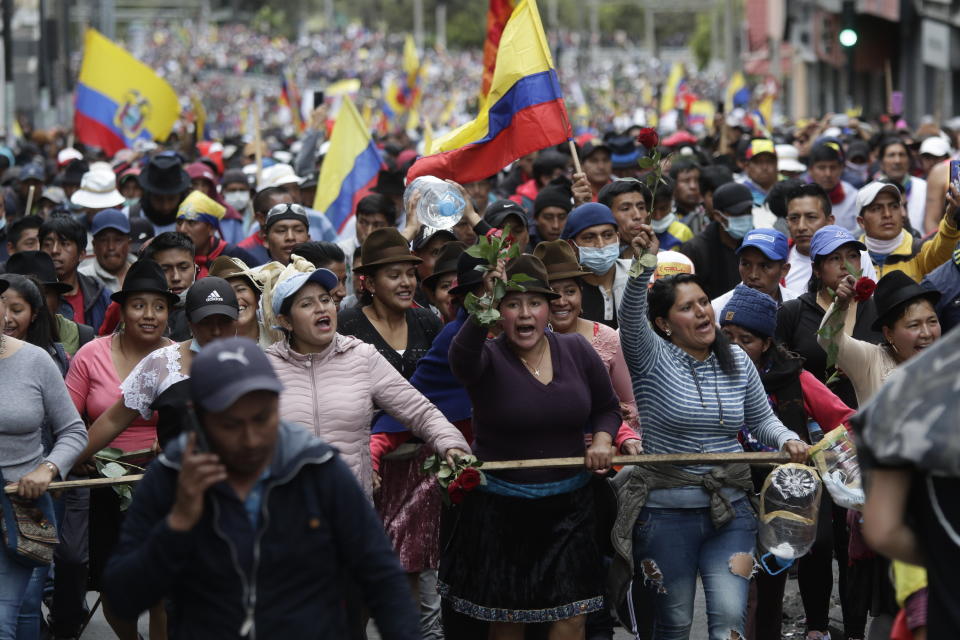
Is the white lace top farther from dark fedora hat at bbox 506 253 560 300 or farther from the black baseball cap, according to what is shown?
dark fedora hat at bbox 506 253 560 300

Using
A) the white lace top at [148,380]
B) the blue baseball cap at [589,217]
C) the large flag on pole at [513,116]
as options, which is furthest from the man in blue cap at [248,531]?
the large flag on pole at [513,116]

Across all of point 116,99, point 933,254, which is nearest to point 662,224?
point 933,254

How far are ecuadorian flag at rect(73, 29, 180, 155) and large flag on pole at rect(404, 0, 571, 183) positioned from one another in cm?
911

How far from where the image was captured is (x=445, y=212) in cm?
814

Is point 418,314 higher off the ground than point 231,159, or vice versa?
point 231,159

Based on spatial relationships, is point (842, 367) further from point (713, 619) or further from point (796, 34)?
point (796, 34)

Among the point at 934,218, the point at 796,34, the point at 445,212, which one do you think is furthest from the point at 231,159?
the point at 796,34

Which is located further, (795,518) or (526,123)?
(526,123)

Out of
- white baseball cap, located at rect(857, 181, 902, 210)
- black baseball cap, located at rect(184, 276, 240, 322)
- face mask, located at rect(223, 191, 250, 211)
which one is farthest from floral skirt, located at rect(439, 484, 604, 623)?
face mask, located at rect(223, 191, 250, 211)

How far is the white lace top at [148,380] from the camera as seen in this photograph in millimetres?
6273

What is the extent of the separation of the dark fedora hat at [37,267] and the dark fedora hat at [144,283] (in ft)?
3.97

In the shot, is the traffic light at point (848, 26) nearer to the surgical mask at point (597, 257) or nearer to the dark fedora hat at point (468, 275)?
the surgical mask at point (597, 257)

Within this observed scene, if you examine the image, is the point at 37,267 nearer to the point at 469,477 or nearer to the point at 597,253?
the point at 597,253

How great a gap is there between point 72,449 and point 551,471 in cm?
182
